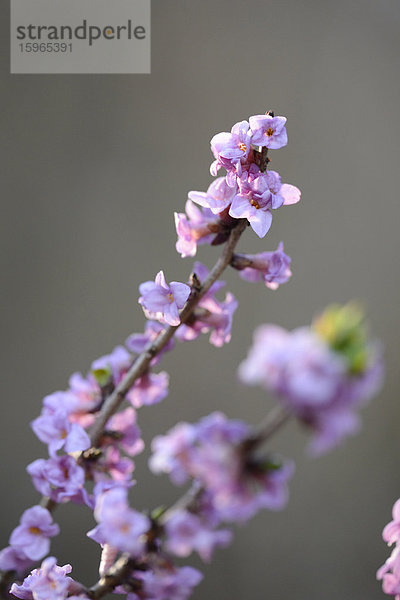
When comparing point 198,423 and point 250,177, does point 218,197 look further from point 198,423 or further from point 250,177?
point 198,423

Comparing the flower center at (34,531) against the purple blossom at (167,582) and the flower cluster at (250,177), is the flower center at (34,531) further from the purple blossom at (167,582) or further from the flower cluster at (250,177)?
the flower cluster at (250,177)

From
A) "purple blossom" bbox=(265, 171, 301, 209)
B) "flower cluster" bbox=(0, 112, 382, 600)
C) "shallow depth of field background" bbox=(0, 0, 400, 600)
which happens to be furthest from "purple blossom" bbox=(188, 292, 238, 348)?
"shallow depth of field background" bbox=(0, 0, 400, 600)

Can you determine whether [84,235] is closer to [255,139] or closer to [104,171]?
[104,171]

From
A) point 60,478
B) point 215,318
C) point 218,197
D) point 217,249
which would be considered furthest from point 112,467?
point 217,249

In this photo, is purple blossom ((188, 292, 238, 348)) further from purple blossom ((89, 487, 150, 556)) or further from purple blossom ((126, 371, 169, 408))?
purple blossom ((89, 487, 150, 556))

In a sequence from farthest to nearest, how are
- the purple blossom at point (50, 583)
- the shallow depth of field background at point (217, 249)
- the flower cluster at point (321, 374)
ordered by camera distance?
the shallow depth of field background at point (217, 249) < the purple blossom at point (50, 583) < the flower cluster at point (321, 374)

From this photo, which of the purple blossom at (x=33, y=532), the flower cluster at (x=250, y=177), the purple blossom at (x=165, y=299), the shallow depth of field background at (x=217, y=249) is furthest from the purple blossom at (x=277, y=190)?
the shallow depth of field background at (x=217, y=249)
